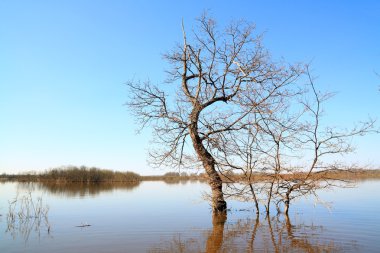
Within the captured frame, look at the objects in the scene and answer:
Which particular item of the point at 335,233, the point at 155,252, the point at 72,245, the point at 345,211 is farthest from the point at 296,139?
the point at 72,245

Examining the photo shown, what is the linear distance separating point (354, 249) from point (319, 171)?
482cm

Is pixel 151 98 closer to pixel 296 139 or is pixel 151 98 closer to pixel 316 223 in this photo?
pixel 296 139

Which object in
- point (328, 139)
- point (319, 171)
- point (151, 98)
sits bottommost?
point (319, 171)

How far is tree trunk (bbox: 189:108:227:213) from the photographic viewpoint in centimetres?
1370

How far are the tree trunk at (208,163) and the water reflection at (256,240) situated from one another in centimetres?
198

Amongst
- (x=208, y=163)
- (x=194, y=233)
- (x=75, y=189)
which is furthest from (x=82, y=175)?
(x=194, y=233)

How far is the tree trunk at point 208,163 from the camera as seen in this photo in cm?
1370

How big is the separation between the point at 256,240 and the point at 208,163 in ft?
16.1

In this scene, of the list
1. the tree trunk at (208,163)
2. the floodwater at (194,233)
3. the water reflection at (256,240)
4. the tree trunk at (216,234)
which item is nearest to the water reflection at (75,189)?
the floodwater at (194,233)

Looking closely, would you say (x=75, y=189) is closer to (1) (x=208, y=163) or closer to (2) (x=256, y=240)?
(1) (x=208, y=163)

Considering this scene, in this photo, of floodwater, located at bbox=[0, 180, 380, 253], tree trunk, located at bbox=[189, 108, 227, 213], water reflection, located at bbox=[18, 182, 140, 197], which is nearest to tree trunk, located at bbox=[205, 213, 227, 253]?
floodwater, located at bbox=[0, 180, 380, 253]

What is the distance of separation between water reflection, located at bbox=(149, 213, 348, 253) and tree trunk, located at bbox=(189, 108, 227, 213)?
1.98 meters

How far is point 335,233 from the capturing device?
10.3m

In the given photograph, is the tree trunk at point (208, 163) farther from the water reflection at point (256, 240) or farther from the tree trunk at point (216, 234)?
the water reflection at point (256, 240)
